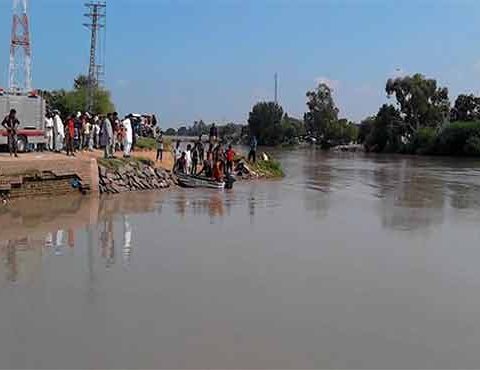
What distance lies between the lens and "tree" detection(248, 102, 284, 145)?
15350 centimetres

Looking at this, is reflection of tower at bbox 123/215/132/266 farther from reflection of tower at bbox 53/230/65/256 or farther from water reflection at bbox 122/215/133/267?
reflection of tower at bbox 53/230/65/256

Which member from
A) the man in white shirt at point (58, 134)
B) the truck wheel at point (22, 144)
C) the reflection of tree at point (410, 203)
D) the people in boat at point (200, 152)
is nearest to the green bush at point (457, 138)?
the reflection of tree at point (410, 203)

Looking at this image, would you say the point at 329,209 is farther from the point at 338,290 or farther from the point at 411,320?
the point at 411,320

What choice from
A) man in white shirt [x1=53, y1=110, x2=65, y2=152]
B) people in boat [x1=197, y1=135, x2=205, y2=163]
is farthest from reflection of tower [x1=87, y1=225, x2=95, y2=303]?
people in boat [x1=197, y1=135, x2=205, y2=163]

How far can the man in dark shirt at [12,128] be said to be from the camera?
76.6 ft

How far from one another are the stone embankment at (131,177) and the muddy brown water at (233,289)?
14.4 feet

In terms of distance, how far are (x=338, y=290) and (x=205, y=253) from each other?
3680 millimetres

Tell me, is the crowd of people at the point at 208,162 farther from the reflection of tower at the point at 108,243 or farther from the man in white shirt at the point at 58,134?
the reflection of tower at the point at 108,243

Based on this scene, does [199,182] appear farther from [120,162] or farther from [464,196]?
[464,196]

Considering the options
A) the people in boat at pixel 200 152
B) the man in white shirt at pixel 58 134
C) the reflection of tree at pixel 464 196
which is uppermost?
the man in white shirt at pixel 58 134

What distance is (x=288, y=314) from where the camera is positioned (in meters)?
9.27

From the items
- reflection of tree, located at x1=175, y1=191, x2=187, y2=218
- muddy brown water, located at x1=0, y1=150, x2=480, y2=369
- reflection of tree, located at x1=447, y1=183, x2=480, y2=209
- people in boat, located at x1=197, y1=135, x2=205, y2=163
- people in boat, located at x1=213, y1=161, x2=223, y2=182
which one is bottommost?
muddy brown water, located at x1=0, y1=150, x2=480, y2=369

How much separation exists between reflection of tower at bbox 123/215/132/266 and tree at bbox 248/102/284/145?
135274 mm

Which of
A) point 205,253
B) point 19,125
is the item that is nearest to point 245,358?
point 205,253
